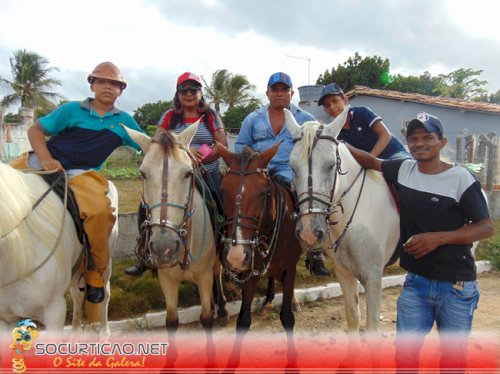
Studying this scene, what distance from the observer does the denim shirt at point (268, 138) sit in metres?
4.14

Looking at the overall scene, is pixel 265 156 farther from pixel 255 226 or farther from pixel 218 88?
pixel 218 88

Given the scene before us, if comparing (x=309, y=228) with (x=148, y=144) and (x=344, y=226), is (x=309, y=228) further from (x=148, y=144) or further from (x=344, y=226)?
(x=148, y=144)

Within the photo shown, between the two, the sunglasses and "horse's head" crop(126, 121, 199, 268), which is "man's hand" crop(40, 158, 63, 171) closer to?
"horse's head" crop(126, 121, 199, 268)

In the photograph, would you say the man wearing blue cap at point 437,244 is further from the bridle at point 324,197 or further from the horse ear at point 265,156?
the horse ear at point 265,156

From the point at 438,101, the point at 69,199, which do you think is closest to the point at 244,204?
the point at 69,199

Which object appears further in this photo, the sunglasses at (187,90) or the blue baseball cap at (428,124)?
the sunglasses at (187,90)

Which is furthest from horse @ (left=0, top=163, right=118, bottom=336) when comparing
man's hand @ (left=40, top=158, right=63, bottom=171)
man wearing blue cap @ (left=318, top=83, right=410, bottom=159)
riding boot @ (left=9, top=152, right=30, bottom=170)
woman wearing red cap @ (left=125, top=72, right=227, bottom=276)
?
man wearing blue cap @ (left=318, top=83, right=410, bottom=159)

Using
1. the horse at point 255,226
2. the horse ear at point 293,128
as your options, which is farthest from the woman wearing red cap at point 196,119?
the horse ear at point 293,128

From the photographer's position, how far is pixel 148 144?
311 cm

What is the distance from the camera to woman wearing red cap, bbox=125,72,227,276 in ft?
12.8

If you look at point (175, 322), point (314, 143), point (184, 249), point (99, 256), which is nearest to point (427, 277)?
point (314, 143)

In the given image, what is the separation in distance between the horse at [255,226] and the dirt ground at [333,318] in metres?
1.26

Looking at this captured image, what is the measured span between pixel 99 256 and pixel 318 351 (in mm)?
2683

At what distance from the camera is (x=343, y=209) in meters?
3.24
